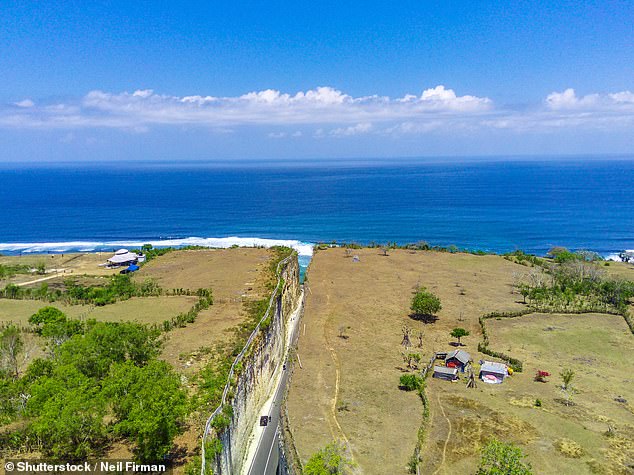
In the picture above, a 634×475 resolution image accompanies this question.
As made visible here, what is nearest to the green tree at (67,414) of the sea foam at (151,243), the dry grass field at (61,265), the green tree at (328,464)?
the green tree at (328,464)

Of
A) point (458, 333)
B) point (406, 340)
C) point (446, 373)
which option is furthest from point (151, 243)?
point (446, 373)

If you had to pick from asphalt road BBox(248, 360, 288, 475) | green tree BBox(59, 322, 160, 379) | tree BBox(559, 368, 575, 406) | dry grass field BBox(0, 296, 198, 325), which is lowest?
asphalt road BBox(248, 360, 288, 475)

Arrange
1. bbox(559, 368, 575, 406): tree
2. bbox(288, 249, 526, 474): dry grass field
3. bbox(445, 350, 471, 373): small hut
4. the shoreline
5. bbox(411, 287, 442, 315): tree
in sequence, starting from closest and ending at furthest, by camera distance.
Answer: bbox(288, 249, 526, 474): dry grass field → bbox(559, 368, 575, 406): tree → bbox(445, 350, 471, 373): small hut → bbox(411, 287, 442, 315): tree → the shoreline

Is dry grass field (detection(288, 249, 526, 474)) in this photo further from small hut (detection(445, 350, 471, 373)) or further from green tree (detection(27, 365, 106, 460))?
green tree (detection(27, 365, 106, 460))

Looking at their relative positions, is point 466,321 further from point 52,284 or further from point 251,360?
point 52,284

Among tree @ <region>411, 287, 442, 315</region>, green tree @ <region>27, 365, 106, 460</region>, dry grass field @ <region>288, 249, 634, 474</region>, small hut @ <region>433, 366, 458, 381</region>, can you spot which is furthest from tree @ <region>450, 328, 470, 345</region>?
green tree @ <region>27, 365, 106, 460</region>

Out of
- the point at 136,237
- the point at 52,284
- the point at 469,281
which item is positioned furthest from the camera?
the point at 136,237

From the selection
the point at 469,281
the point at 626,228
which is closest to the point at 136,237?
the point at 469,281

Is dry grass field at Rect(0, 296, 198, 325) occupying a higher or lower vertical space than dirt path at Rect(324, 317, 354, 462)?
higher
